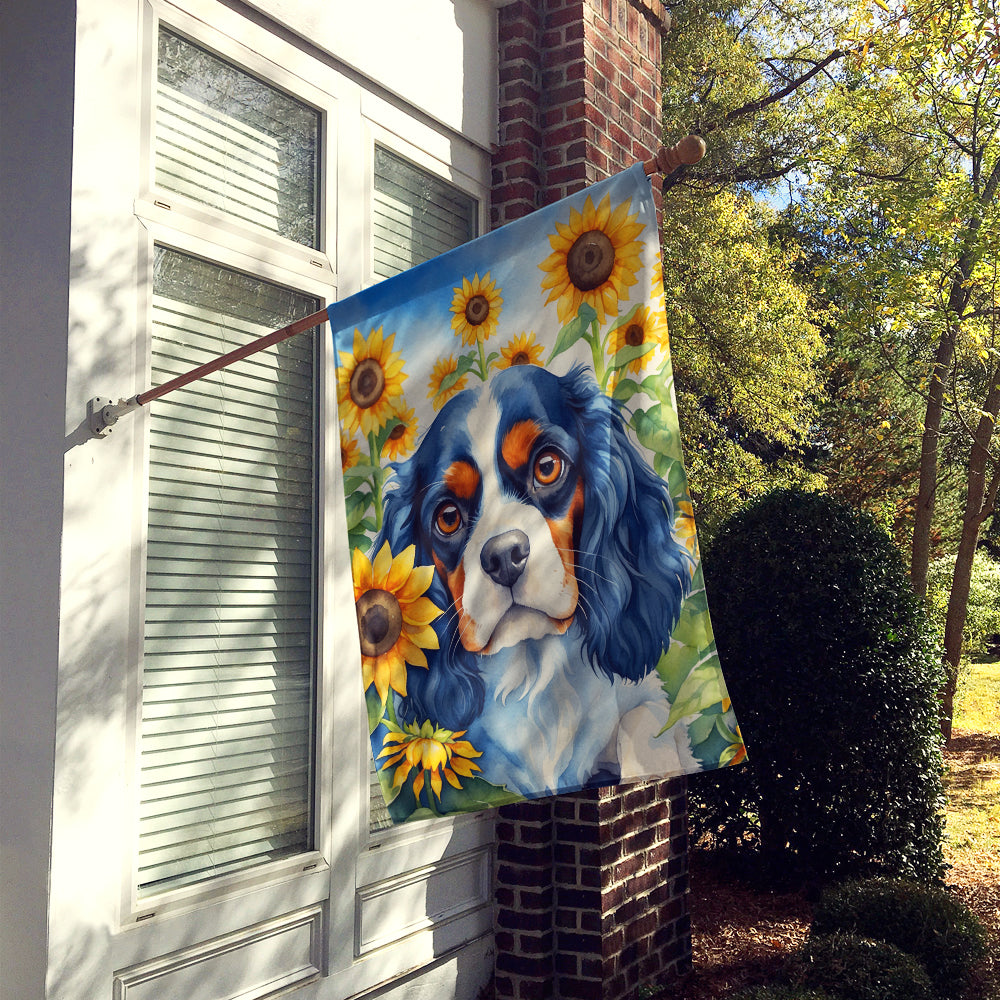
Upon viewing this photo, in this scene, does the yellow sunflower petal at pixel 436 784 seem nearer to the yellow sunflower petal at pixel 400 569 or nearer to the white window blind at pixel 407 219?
the yellow sunflower petal at pixel 400 569

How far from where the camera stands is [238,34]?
3.34m

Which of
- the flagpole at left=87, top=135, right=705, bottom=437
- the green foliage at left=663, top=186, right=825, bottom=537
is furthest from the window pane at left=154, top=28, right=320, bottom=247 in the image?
the green foliage at left=663, top=186, right=825, bottom=537

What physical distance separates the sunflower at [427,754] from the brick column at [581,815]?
1.95m

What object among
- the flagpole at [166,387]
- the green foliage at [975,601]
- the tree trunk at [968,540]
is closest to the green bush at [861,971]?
the flagpole at [166,387]

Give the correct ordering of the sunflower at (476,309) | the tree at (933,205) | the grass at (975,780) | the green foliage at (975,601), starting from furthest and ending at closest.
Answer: the green foliage at (975,601)
the tree at (933,205)
the grass at (975,780)
the sunflower at (476,309)

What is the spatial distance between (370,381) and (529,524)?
1.90 ft

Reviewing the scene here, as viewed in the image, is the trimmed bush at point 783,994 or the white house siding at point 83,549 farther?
the trimmed bush at point 783,994

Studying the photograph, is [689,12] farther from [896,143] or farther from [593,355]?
Answer: [593,355]

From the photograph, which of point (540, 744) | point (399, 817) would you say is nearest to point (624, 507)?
point (540, 744)

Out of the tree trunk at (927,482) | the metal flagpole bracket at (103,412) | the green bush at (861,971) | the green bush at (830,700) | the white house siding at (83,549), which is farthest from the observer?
the tree trunk at (927,482)

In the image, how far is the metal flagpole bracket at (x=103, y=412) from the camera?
277cm

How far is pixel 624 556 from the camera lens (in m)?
2.38

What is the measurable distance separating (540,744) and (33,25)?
2495 millimetres

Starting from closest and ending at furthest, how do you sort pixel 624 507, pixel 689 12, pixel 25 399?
pixel 624 507, pixel 25 399, pixel 689 12
